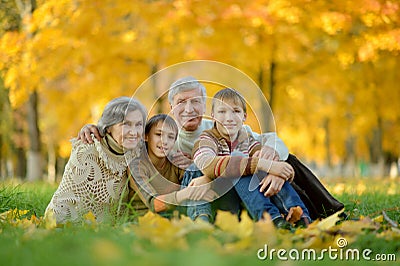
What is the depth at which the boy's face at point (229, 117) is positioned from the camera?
270cm

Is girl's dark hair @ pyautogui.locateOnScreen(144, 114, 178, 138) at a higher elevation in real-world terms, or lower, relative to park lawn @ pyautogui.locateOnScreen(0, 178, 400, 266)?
higher

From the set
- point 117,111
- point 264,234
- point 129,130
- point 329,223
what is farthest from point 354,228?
point 117,111

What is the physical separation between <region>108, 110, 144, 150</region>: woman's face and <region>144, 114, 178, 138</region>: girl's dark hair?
0.04m

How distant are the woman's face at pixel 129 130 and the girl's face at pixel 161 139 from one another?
0.07 meters

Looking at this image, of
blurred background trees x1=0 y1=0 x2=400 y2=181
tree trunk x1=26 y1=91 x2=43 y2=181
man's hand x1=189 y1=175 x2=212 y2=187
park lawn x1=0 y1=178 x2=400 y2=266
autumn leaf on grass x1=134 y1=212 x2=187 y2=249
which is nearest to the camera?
park lawn x1=0 y1=178 x2=400 y2=266

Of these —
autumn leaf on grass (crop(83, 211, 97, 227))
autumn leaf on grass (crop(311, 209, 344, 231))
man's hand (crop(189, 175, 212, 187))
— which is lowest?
autumn leaf on grass (crop(311, 209, 344, 231))

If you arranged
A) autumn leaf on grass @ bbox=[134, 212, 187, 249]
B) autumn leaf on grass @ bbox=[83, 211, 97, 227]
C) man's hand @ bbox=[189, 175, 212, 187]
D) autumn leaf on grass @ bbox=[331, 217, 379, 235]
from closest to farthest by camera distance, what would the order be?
1. autumn leaf on grass @ bbox=[134, 212, 187, 249]
2. autumn leaf on grass @ bbox=[331, 217, 379, 235]
3. autumn leaf on grass @ bbox=[83, 211, 97, 227]
4. man's hand @ bbox=[189, 175, 212, 187]

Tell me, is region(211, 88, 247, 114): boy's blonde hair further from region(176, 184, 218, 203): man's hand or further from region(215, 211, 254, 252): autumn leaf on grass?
region(215, 211, 254, 252): autumn leaf on grass

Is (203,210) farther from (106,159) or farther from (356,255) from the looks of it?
(356,255)

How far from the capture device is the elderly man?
9.21ft

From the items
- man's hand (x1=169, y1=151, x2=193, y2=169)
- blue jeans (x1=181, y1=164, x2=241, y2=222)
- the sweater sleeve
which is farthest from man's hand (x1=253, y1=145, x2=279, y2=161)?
man's hand (x1=169, y1=151, x2=193, y2=169)

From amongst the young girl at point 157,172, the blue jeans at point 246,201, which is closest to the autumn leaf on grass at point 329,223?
the blue jeans at point 246,201

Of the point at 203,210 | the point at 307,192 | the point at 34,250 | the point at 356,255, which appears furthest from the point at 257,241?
the point at 307,192

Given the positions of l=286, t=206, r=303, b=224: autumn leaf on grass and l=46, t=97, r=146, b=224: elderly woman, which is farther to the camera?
l=46, t=97, r=146, b=224: elderly woman
